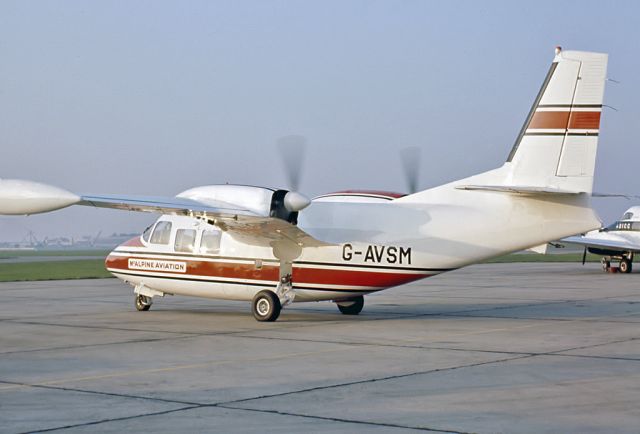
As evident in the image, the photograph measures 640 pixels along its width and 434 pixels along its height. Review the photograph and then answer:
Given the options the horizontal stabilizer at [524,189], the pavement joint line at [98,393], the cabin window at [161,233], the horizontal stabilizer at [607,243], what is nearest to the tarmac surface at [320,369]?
the pavement joint line at [98,393]

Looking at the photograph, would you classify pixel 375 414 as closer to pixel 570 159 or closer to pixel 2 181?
pixel 2 181

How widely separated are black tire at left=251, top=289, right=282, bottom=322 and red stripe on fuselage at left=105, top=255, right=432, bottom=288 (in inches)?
17.5

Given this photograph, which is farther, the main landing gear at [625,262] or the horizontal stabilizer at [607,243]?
the main landing gear at [625,262]

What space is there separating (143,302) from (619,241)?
1196 inches

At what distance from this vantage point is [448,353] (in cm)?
1580

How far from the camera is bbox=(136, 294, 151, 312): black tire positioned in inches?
969

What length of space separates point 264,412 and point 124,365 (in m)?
4.63

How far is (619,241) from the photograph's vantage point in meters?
47.2

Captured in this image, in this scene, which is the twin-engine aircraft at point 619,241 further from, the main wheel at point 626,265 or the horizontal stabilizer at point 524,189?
the horizontal stabilizer at point 524,189

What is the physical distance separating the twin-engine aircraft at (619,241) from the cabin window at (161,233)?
2791 cm

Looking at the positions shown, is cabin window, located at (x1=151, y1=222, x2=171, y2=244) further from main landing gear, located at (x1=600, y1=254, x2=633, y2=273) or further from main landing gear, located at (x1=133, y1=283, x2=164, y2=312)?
main landing gear, located at (x1=600, y1=254, x2=633, y2=273)

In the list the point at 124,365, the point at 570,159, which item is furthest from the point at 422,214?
the point at 124,365

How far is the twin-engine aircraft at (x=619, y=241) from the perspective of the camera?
46812 mm

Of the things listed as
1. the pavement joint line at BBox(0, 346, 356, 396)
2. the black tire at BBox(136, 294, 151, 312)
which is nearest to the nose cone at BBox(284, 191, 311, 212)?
the pavement joint line at BBox(0, 346, 356, 396)
